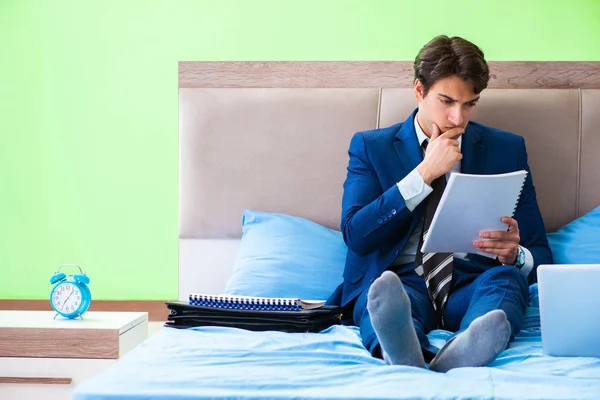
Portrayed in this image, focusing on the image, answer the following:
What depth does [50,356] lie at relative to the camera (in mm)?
2281

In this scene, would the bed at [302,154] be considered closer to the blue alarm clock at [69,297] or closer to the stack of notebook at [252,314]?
the stack of notebook at [252,314]

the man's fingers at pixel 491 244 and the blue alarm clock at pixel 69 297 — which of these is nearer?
the man's fingers at pixel 491 244

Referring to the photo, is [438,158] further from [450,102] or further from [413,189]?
[450,102]

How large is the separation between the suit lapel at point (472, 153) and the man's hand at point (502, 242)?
10.9 inches

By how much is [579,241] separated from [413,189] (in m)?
0.72

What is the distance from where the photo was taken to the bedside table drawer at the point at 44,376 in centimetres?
226

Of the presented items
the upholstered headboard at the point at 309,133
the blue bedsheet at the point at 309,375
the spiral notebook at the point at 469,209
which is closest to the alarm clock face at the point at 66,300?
the upholstered headboard at the point at 309,133

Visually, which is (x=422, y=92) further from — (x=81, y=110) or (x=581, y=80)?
(x=81, y=110)

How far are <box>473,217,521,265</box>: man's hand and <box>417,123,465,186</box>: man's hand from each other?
194 millimetres

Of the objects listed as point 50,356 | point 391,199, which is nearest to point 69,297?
point 50,356

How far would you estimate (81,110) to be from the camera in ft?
10.1

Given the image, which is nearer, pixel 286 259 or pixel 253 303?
pixel 253 303

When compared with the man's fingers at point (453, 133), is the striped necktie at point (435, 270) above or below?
→ below

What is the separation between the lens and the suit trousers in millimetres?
1721
